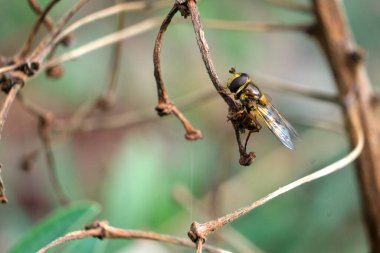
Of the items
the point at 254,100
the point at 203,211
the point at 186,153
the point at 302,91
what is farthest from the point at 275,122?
the point at 186,153

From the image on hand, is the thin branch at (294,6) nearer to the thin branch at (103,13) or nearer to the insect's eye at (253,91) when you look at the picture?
the thin branch at (103,13)

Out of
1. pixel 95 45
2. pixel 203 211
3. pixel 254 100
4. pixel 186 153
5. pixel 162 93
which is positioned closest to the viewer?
pixel 162 93

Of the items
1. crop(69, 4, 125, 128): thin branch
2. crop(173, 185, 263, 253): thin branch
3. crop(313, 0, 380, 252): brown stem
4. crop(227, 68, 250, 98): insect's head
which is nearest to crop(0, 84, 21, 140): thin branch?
crop(227, 68, 250, 98): insect's head

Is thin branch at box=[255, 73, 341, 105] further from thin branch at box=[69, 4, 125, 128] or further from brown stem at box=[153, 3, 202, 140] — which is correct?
brown stem at box=[153, 3, 202, 140]

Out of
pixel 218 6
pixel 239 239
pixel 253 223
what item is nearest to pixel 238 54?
pixel 218 6

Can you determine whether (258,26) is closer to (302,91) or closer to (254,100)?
(302,91)

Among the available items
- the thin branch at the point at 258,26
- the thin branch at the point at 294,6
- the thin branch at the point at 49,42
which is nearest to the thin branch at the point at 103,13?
Answer: the thin branch at the point at 49,42
